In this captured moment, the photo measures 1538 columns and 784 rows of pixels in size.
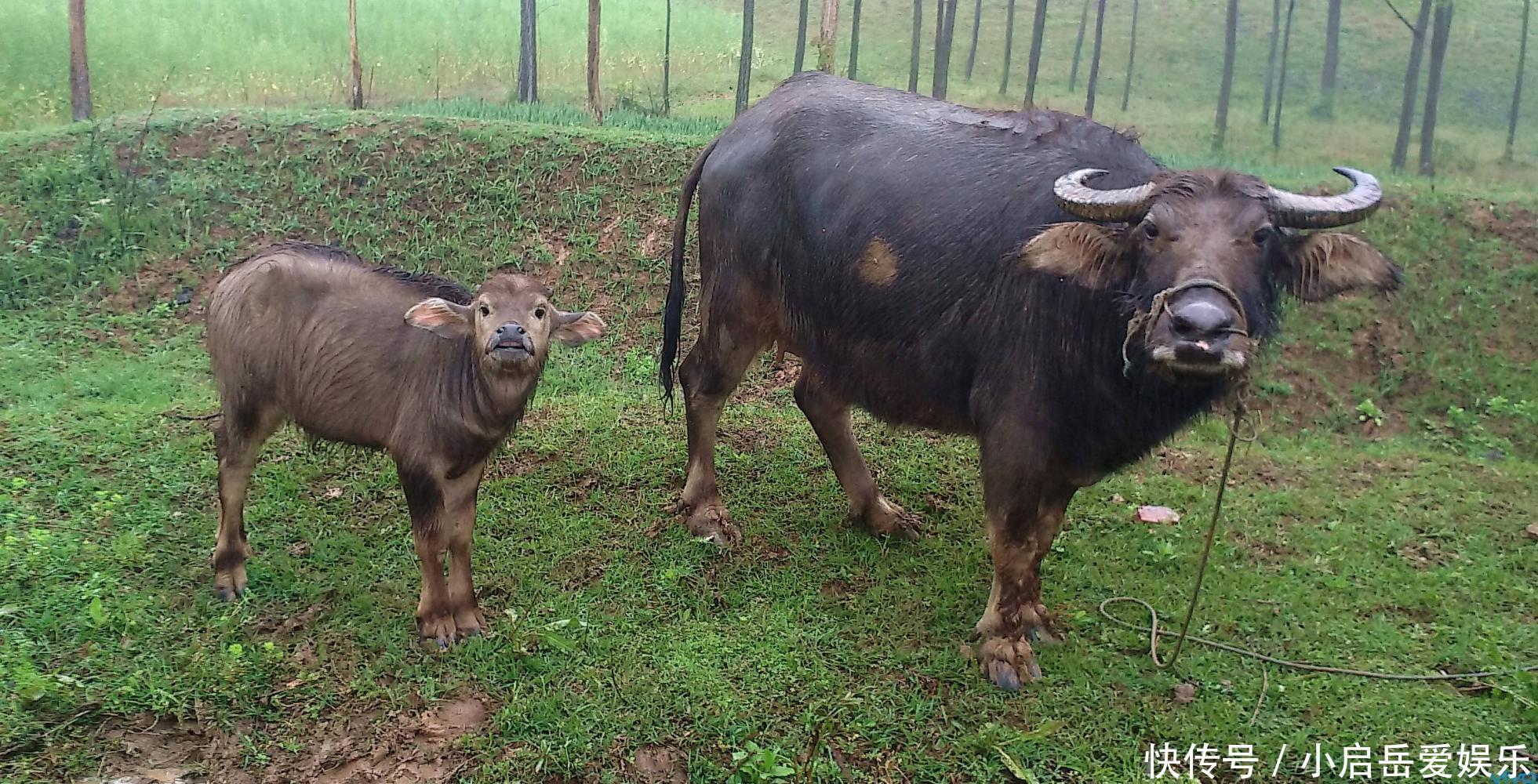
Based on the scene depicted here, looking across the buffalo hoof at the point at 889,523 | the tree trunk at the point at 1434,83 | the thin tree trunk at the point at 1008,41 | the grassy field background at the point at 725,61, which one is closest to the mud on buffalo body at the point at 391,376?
the buffalo hoof at the point at 889,523

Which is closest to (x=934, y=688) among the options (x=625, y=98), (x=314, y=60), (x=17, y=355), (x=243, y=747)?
(x=243, y=747)

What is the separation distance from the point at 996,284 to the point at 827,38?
290 inches

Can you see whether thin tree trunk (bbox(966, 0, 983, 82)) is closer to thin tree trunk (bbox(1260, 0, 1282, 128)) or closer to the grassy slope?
thin tree trunk (bbox(1260, 0, 1282, 128))

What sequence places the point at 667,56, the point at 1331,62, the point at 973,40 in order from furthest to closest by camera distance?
the point at 973,40, the point at 1331,62, the point at 667,56

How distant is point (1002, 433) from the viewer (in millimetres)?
3371

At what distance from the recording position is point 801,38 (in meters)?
14.7

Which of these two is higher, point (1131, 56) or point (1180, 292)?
point (1131, 56)

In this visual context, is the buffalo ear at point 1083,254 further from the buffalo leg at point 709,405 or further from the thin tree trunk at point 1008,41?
the thin tree trunk at point 1008,41

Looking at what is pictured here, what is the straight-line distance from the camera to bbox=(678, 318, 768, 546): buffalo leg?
4.41 m

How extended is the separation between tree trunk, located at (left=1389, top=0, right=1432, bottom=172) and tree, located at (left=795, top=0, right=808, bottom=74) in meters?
9.31

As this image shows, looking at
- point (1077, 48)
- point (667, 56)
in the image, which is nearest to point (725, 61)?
point (667, 56)

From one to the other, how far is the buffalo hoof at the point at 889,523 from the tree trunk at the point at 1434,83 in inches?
504

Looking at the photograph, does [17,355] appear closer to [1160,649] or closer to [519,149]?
[519,149]

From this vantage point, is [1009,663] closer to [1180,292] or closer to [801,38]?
[1180,292]
